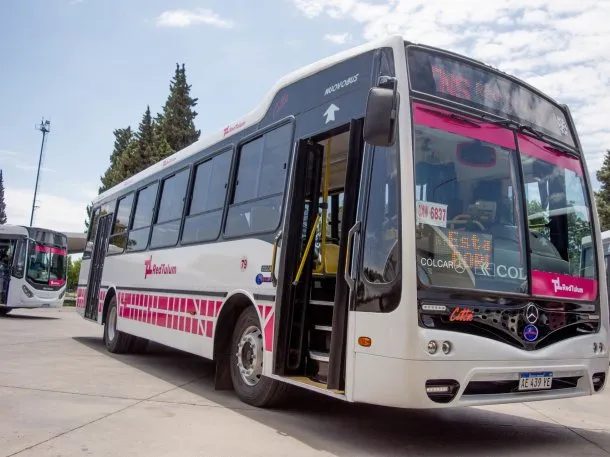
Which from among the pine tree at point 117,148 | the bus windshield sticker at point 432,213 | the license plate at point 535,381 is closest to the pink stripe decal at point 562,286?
the license plate at point 535,381

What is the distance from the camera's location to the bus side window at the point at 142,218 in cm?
1029

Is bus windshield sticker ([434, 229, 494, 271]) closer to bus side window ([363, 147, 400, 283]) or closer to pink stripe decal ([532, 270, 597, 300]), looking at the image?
bus side window ([363, 147, 400, 283])

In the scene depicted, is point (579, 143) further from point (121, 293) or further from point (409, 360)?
point (121, 293)

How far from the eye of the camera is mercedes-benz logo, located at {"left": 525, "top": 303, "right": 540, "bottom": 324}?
5004 millimetres

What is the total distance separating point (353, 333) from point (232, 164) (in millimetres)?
3388

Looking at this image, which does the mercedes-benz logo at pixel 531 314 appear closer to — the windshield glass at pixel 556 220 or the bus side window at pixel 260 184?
the windshield glass at pixel 556 220

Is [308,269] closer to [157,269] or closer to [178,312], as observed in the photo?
[178,312]

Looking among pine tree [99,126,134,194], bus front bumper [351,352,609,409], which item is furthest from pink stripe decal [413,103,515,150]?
pine tree [99,126,134,194]

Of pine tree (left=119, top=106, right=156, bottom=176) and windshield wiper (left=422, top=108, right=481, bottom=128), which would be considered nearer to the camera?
windshield wiper (left=422, top=108, right=481, bottom=128)

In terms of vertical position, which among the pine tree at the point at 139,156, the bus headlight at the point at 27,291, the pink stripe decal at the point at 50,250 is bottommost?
the bus headlight at the point at 27,291

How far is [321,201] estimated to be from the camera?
21.3 feet

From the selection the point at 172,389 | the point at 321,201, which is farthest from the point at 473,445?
the point at 172,389

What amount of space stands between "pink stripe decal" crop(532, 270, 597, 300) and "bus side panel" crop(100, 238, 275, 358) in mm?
2420

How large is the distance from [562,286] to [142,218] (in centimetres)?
727
